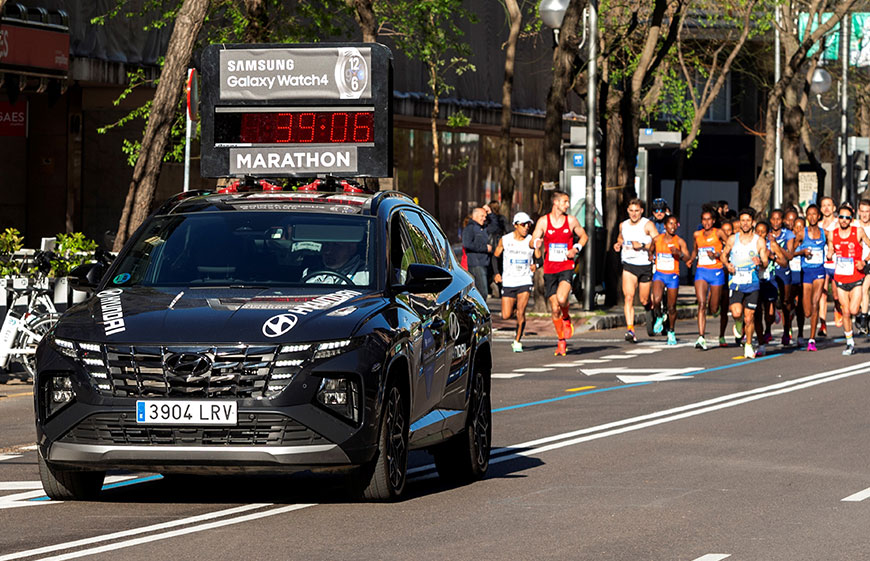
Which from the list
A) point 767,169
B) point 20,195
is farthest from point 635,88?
point 20,195

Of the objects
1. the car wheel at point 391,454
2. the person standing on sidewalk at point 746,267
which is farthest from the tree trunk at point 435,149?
the car wheel at point 391,454

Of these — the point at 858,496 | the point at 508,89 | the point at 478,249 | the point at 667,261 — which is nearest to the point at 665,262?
the point at 667,261

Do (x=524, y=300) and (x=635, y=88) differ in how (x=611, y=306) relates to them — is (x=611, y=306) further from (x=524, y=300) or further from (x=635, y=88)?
(x=524, y=300)

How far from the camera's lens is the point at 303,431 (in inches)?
342

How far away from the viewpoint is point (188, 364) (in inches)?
338

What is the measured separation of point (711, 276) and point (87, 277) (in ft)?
48.2

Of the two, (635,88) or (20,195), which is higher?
(635,88)

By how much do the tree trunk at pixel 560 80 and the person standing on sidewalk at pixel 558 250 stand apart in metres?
7.56

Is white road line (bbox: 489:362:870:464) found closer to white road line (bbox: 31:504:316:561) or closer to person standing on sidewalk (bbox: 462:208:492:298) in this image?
white road line (bbox: 31:504:316:561)

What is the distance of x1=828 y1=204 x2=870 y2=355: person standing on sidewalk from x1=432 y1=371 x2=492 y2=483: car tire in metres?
13.5

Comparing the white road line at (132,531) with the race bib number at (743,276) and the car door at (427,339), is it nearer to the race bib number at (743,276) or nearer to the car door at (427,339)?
the car door at (427,339)

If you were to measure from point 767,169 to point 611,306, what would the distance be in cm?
989

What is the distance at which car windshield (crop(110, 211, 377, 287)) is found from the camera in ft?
31.6

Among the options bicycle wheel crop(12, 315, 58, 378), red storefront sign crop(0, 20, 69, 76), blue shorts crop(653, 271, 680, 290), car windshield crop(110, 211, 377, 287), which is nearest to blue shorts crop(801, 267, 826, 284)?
blue shorts crop(653, 271, 680, 290)
